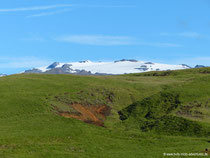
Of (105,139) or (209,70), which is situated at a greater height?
(209,70)

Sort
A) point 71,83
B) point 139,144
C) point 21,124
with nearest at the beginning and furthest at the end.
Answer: point 139,144 < point 21,124 < point 71,83

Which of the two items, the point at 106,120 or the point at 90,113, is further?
the point at 90,113

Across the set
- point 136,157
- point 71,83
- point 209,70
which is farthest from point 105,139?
point 209,70

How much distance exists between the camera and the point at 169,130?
65.5 m

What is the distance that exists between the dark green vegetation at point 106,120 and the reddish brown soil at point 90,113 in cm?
101

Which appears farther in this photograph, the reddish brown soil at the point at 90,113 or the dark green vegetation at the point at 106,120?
the reddish brown soil at the point at 90,113

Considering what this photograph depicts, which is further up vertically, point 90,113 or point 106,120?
point 90,113

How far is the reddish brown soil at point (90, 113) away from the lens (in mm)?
70562

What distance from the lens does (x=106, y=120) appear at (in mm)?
72000

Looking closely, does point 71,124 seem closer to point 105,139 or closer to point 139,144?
point 105,139

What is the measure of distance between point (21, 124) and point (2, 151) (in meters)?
12.3

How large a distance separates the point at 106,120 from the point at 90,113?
351 centimetres

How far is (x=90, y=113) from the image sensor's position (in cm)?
7300

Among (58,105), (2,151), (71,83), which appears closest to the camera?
(2,151)
